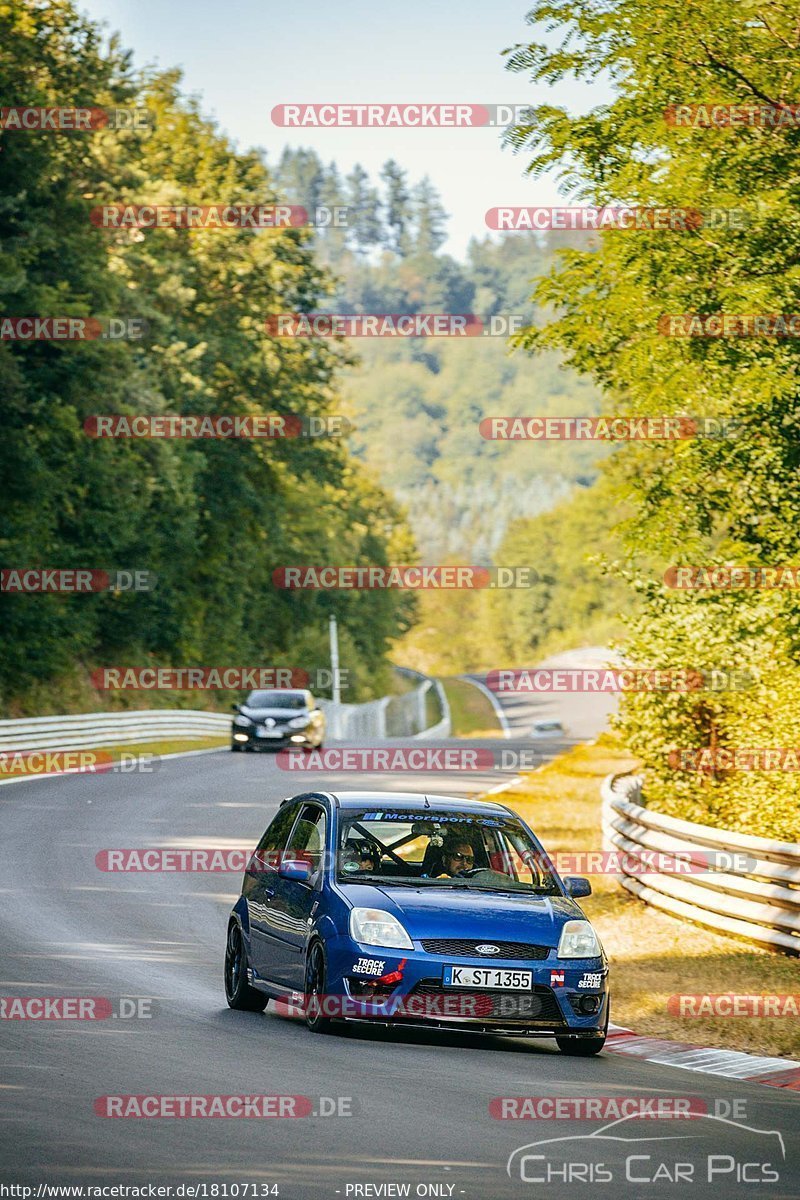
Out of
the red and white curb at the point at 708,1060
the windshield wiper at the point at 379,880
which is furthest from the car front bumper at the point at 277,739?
the windshield wiper at the point at 379,880

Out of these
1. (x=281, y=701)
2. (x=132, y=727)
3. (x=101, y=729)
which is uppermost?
(x=281, y=701)

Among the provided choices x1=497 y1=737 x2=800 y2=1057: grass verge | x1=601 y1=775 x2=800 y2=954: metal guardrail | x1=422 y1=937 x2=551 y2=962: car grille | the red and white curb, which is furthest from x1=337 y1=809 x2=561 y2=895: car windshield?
x1=601 y1=775 x2=800 y2=954: metal guardrail

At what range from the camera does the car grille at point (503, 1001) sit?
10539 mm

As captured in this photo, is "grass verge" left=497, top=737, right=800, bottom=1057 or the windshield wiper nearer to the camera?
the windshield wiper

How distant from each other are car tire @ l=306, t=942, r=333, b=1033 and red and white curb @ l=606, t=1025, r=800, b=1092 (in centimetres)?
183

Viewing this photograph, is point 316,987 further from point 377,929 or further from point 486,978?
point 486,978

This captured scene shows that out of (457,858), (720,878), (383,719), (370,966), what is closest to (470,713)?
(383,719)

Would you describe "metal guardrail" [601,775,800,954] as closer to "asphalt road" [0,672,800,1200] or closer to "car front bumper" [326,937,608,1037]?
"asphalt road" [0,672,800,1200]

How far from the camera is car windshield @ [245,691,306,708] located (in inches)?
1806

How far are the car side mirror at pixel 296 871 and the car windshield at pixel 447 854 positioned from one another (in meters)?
0.20

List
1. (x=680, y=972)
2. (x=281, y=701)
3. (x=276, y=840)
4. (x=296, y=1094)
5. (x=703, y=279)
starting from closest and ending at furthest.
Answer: (x=296, y=1094) → (x=276, y=840) → (x=680, y=972) → (x=703, y=279) → (x=281, y=701)

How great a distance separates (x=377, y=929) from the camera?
10680 millimetres

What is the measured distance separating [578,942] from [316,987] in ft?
5.12

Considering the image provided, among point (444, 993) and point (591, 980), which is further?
point (591, 980)
